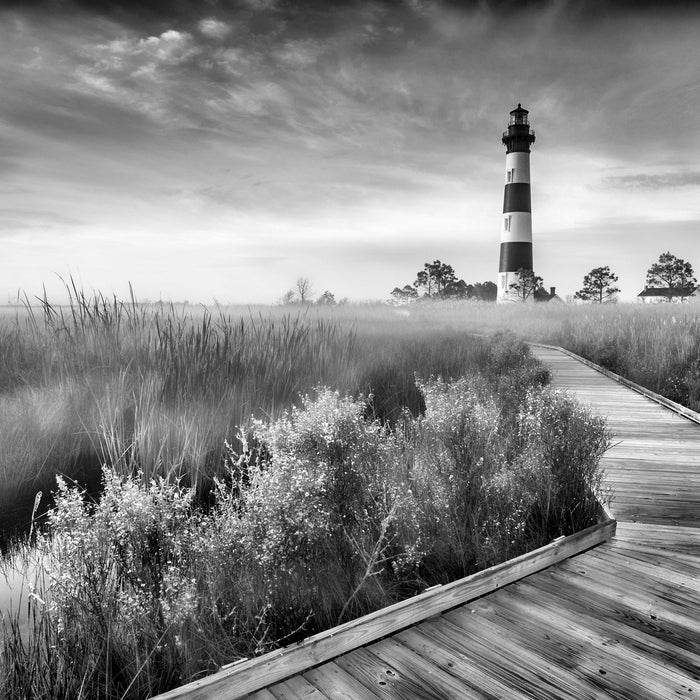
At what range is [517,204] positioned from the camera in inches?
1304

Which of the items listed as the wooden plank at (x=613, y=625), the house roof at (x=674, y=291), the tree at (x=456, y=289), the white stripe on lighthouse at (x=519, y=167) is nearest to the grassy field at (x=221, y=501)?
the wooden plank at (x=613, y=625)

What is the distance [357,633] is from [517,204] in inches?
1351

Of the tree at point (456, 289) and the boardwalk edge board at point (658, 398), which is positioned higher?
the tree at point (456, 289)

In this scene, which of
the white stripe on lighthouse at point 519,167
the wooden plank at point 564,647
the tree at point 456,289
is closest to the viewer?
the wooden plank at point 564,647

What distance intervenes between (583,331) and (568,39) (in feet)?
27.2

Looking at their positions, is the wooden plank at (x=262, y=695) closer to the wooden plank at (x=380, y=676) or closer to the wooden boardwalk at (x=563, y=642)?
the wooden boardwalk at (x=563, y=642)

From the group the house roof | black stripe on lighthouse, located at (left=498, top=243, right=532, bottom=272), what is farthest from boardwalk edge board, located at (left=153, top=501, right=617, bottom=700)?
the house roof

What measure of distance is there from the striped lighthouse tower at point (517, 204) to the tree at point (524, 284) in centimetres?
24

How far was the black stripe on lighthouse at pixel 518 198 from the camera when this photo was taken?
3312 cm

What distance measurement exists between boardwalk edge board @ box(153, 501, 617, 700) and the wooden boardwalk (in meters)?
0.02

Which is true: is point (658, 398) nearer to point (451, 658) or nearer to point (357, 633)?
point (451, 658)

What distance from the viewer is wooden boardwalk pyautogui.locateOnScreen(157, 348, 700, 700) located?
169 cm

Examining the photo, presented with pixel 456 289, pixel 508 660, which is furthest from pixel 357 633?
pixel 456 289

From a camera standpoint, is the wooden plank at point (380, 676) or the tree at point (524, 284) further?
the tree at point (524, 284)
